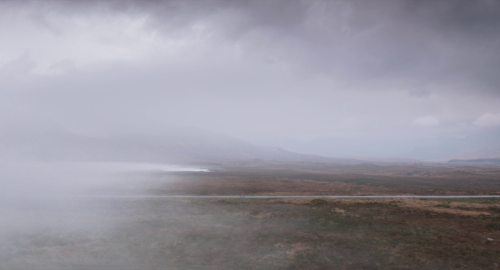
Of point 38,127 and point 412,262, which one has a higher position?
point 38,127

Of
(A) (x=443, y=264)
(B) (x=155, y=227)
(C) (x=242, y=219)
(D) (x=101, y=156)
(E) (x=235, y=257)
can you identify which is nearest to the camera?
(A) (x=443, y=264)

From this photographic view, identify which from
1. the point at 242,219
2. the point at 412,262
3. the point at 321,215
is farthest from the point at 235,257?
the point at 321,215

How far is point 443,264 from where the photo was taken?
19.7 meters

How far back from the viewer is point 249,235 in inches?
1032

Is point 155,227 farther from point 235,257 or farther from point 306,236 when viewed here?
point 306,236

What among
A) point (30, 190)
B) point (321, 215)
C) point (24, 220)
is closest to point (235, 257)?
point (321, 215)

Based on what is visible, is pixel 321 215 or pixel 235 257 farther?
pixel 321 215

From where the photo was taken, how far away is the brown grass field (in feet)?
65.8

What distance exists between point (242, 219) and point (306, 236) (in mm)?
9609

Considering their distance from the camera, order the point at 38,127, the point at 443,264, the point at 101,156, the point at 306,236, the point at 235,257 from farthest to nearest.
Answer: the point at 101,156 → the point at 38,127 → the point at 306,236 → the point at 235,257 → the point at 443,264

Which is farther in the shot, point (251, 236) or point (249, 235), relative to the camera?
point (249, 235)

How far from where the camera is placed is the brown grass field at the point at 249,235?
20.1 metres

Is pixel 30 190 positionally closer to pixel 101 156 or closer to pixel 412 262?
pixel 412 262

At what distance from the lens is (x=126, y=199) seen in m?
43.5
